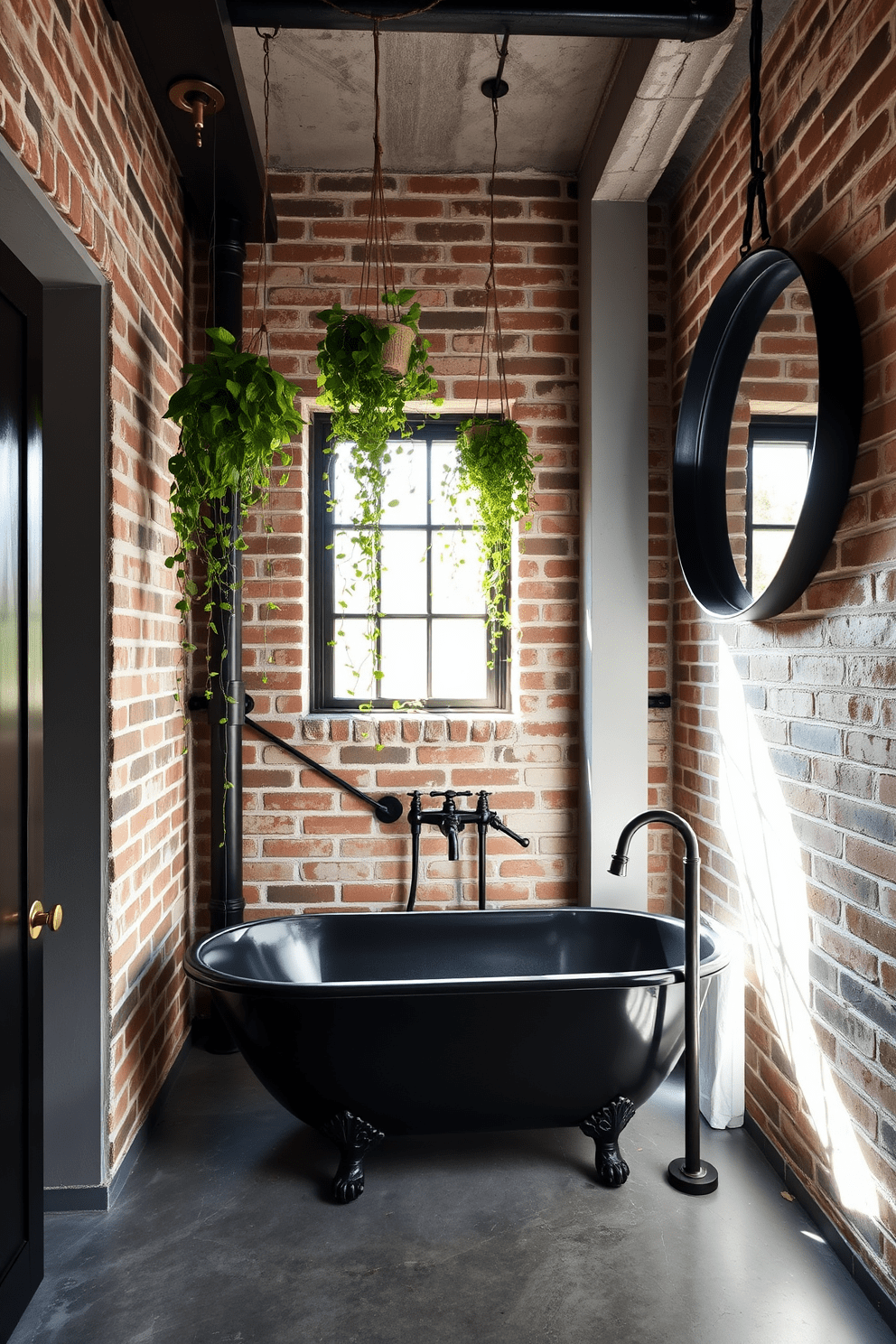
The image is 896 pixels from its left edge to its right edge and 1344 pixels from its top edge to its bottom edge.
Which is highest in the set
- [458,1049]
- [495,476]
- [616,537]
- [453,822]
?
[495,476]

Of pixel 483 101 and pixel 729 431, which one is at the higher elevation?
pixel 483 101

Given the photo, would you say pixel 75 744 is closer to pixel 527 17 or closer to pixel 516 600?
pixel 516 600

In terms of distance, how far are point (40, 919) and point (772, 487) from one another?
5.94 ft

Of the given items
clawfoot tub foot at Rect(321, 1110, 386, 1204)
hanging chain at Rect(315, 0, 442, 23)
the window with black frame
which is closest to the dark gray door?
clawfoot tub foot at Rect(321, 1110, 386, 1204)

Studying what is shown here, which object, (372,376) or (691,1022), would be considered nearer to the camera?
(691,1022)

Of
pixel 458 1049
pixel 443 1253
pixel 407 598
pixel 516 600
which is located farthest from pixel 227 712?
pixel 443 1253

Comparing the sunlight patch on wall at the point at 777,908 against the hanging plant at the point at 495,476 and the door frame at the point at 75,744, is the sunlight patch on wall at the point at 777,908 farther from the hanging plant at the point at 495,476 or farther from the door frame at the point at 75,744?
the door frame at the point at 75,744

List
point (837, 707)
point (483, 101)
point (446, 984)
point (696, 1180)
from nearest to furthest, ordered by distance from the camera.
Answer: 1. point (837, 707)
2. point (446, 984)
3. point (696, 1180)
4. point (483, 101)

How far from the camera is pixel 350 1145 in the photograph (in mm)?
2100

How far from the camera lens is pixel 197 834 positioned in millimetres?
3057

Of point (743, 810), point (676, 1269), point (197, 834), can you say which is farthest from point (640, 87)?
point (676, 1269)

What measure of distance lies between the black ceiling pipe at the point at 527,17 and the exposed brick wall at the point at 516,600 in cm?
92

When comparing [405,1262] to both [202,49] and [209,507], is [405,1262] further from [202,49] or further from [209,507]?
[202,49]

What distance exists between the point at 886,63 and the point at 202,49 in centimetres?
147
